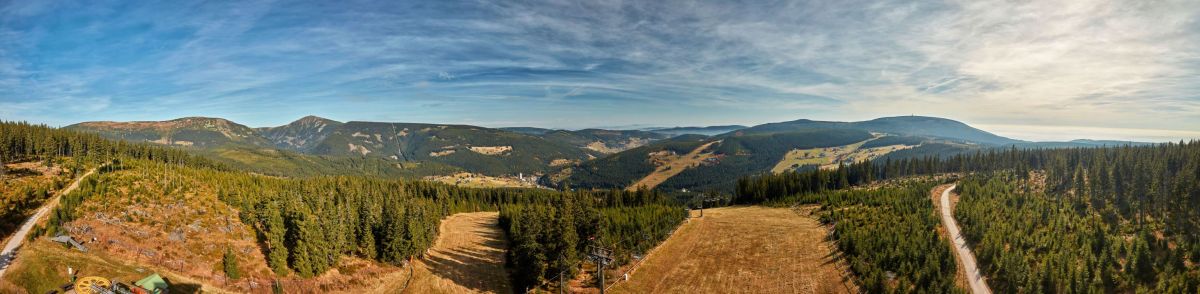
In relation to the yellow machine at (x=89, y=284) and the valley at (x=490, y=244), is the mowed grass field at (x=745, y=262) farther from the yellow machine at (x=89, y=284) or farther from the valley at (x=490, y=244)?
the yellow machine at (x=89, y=284)

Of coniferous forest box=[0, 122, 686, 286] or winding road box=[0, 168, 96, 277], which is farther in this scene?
coniferous forest box=[0, 122, 686, 286]

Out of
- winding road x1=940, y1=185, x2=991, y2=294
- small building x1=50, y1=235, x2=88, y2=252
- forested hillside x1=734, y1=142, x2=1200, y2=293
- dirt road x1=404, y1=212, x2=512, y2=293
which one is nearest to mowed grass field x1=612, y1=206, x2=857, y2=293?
forested hillside x1=734, y1=142, x2=1200, y2=293

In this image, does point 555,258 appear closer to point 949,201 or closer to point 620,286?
point 620,286

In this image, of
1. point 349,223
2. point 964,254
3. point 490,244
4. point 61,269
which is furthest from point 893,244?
point 61,269

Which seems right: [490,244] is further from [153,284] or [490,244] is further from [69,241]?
[69,241]

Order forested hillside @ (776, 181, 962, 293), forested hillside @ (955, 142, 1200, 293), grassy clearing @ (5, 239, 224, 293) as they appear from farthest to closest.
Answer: forested hillside @ (776, 181, 962, 293)
forested hillside @ (955, 142, 1200, 293)
grassy clearing @ (5, 239, 224, 293)

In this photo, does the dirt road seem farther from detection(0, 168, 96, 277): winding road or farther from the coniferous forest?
detection(0, 168, 96, 277): winding road

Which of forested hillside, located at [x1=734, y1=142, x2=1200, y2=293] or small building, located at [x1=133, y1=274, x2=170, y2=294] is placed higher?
forested hillside, located at [x1=734, y1=142, x2=1200, y2=293]
